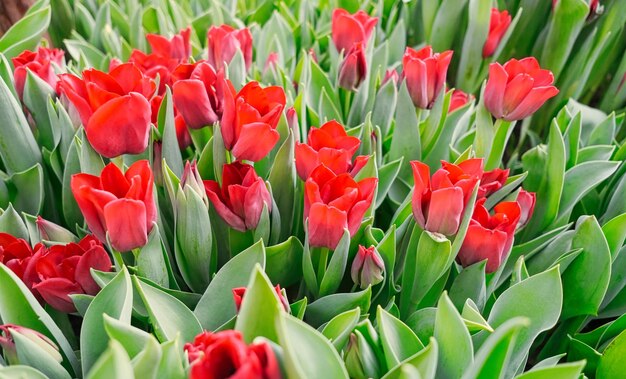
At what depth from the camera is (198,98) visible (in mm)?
685

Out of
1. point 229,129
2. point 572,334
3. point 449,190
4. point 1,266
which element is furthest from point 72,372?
point 572,334

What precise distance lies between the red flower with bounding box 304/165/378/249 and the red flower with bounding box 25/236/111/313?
0.20m

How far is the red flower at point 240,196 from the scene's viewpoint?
24.4 inches

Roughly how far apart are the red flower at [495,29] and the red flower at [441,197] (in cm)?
62

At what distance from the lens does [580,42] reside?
133cm

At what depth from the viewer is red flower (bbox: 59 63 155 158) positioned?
0.59 m

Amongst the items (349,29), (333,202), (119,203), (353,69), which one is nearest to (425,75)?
(353,69)

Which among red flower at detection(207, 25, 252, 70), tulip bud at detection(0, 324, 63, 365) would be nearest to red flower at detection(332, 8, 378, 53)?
red flower at detection(207, 25, 252, 70)

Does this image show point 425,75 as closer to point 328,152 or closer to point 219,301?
point 328,152

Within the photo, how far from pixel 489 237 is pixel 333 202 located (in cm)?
17

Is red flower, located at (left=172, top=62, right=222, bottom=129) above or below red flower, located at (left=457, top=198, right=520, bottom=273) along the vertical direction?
above

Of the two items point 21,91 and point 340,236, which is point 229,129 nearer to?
point 340,236

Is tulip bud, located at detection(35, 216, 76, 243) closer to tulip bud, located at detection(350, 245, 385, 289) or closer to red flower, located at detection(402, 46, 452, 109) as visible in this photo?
tulip bud, located at detection(350, 245, 385, 289)

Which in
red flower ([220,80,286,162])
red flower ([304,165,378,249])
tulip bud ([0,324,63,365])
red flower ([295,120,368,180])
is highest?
red flower ([220,80,286,162])
